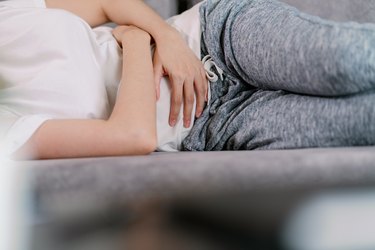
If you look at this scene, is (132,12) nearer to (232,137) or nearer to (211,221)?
(232,137)

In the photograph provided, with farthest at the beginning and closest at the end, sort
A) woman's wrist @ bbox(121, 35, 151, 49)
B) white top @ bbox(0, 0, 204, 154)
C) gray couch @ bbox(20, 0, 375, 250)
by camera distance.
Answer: woman's wrist @ bbox(121, 35, 151, 49) → white top @ bbox(0, 0, 204, 154) → gray couch @ bbox(20, 0, 375, 250)

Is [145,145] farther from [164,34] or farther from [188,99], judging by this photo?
[164,34]

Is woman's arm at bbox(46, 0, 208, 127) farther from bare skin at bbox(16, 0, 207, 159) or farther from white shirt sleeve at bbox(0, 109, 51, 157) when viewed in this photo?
white shirt sleeve at bbox(0, 109, 51, 157)

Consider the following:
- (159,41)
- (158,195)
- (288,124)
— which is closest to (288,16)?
(288,124)

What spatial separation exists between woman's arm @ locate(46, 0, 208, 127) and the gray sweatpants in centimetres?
4

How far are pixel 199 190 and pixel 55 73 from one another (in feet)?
1.43

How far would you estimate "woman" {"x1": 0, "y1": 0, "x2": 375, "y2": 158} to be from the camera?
672 mm

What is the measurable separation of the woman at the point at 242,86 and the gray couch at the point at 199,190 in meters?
0.14

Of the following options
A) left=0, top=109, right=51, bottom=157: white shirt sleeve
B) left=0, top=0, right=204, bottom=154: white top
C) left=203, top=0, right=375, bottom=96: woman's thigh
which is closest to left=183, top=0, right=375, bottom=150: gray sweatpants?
left=203, top=0, right=375, bottom=96: woman's thigh

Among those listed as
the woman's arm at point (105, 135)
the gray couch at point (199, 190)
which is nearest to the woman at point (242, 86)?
the woman's arm at point (105, 135)

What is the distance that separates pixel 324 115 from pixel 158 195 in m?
0.32

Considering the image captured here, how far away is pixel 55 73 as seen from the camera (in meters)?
0.84

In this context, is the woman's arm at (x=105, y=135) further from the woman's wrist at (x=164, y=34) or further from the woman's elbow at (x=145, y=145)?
the woman's wrist at (x=164, y=34)

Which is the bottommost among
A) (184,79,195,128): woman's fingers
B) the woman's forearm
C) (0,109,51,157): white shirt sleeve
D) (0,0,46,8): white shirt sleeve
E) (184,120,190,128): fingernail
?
(184,120,190,128): fingernail
